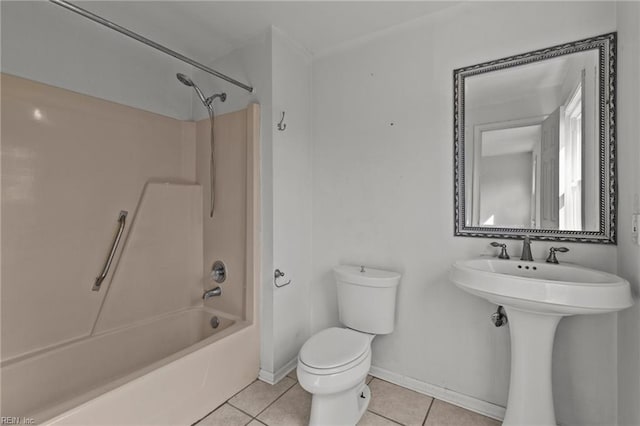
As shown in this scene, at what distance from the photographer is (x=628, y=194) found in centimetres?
121

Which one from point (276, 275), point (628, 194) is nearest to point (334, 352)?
point (276, 275)

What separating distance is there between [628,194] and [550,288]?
0.56 m

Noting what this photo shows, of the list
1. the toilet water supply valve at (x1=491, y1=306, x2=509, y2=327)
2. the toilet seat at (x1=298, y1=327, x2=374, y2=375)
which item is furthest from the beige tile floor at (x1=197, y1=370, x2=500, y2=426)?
the toilet water supply valve at (x1=491, y1=306, x2=509, y2=327)

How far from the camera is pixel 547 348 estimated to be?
130 centimetres

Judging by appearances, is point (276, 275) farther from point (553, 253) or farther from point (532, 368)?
point (553, 253)

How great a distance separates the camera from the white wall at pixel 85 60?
1.61 metres

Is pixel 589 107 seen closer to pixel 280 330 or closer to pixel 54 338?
pixel 280 330

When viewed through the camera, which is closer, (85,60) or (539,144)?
(539,144)

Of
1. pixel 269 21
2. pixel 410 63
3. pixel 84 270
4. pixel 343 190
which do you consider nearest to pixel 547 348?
pixel 343 190

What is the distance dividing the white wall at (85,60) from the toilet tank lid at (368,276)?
187 cm

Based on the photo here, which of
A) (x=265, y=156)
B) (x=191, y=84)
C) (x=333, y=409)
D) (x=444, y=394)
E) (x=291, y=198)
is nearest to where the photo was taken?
(x=333, y=409)

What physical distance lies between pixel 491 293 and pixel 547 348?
0.41 metres

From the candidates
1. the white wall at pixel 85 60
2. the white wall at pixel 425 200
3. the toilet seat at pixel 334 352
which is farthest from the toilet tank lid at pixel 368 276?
the white wall at pixel 85 60

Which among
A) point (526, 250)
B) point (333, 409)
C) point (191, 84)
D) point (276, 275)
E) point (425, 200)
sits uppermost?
point (191, 84)
